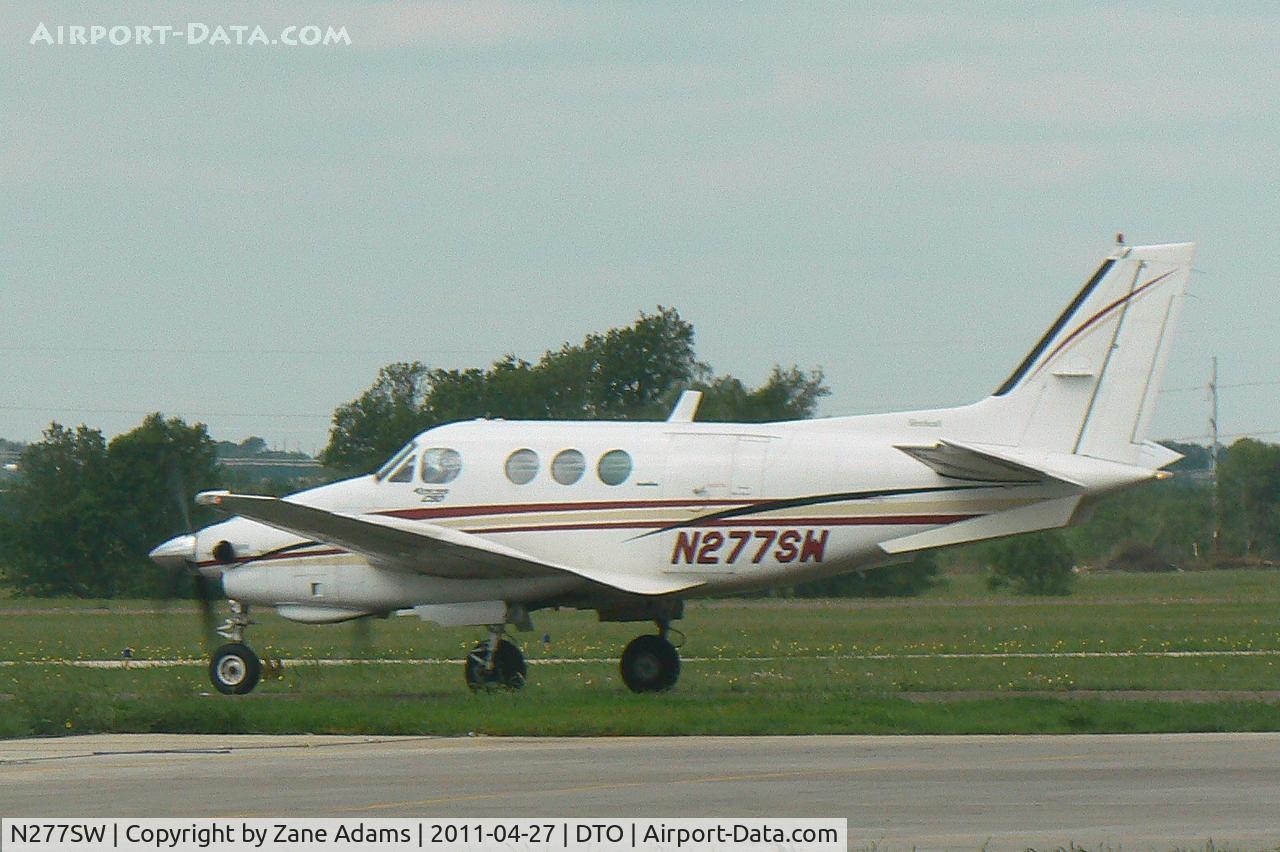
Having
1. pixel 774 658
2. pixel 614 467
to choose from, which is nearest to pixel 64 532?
pixel 774 658

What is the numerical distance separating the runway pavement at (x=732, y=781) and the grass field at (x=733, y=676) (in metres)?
0.91

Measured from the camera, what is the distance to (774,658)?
31.2 meters

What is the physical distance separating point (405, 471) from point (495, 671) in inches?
105

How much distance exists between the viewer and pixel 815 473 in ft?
73.9

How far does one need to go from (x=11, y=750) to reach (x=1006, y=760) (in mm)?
8820

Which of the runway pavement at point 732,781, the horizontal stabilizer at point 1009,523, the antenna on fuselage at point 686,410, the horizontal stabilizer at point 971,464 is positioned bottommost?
the runway pavement at point 732,781

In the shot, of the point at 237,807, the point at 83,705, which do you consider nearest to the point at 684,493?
the point at 83,705

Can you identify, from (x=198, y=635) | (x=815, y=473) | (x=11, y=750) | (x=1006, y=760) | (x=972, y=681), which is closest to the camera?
(x=1006, y=760)

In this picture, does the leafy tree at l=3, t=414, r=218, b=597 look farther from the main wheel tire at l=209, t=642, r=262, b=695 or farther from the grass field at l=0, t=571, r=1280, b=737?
the main wheel tire at l=209, t=642, r=262, b=695

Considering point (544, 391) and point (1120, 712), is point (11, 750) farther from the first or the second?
point (544, 391)

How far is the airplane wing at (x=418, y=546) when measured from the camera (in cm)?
2228

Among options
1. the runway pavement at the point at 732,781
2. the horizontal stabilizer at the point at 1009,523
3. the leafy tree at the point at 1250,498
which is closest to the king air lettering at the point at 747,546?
the horizontal stabilizer at the point at 1009,523
